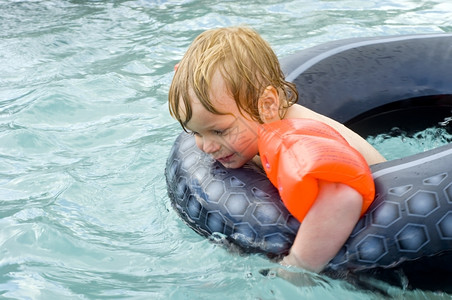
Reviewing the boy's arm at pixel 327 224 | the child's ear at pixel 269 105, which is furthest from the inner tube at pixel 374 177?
the child's ear at pixel 269 105

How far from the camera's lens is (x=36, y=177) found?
10.2 ft

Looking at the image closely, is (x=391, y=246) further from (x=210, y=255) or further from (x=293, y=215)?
(x=210, y=255)

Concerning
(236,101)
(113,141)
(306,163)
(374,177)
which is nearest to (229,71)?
(236,101)

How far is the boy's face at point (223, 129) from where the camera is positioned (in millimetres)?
2188

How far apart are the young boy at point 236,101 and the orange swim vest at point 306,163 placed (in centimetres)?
8

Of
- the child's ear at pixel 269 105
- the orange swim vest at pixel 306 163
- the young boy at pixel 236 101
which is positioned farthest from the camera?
the child's ear at pixel 269 105

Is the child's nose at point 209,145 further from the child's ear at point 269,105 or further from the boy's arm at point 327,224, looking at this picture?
the boy's arm at point 327,224

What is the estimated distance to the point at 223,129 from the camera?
7.34 feet

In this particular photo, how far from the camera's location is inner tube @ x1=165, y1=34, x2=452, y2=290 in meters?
2.00

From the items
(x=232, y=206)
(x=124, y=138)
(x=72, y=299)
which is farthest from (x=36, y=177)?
(x=232, y=206)

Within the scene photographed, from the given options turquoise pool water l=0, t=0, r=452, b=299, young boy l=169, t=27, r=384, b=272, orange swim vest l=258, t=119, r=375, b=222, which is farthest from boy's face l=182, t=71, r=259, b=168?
turquoise pool water l=0, t=0, r=452, b=299

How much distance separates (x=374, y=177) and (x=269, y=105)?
42 cm

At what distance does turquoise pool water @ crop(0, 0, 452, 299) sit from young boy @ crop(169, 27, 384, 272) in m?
0.16

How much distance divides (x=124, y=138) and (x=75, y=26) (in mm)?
1912
